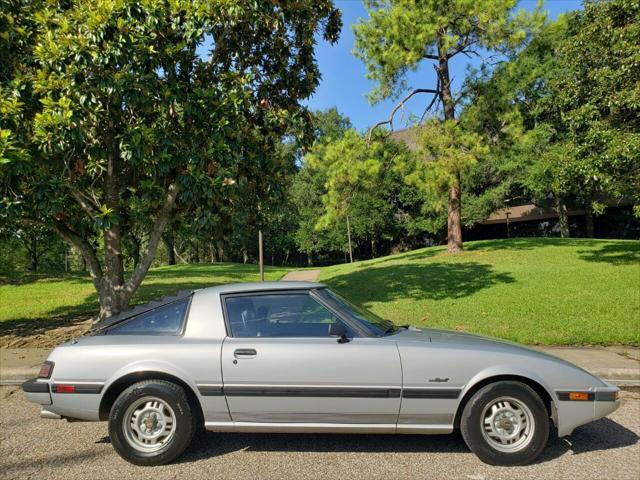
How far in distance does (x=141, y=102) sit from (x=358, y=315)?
538 cm

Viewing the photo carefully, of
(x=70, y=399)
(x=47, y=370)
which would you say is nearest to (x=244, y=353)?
(x=70, y=399)

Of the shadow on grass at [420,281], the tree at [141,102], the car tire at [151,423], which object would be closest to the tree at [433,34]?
the shadow on grass at [420,281]

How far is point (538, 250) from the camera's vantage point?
684 inches

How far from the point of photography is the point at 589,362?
616 centimetres

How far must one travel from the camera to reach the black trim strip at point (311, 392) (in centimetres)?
348

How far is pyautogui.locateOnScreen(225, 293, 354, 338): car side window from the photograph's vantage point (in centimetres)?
378

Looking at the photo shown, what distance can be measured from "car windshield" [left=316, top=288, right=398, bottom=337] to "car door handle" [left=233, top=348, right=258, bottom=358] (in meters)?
0.74

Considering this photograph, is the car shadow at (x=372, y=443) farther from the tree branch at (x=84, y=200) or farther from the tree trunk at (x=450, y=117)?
the tree trunk at (x=450, y=117)

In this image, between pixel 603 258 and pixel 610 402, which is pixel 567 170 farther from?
pixel 610 402

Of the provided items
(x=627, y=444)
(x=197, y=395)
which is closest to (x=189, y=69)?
(x=197, y=395)

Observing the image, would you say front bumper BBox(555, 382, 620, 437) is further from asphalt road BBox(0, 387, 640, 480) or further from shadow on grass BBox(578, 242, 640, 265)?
shadow on grass BBox(578, 242, 640, 265)

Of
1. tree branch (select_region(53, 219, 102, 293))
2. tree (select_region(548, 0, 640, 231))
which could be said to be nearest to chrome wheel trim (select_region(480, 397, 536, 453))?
tree branch (select_region(53, 219, 102, 293))

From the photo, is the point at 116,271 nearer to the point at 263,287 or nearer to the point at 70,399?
the point at 70,399

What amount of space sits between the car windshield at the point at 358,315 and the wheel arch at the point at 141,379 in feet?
4.42
